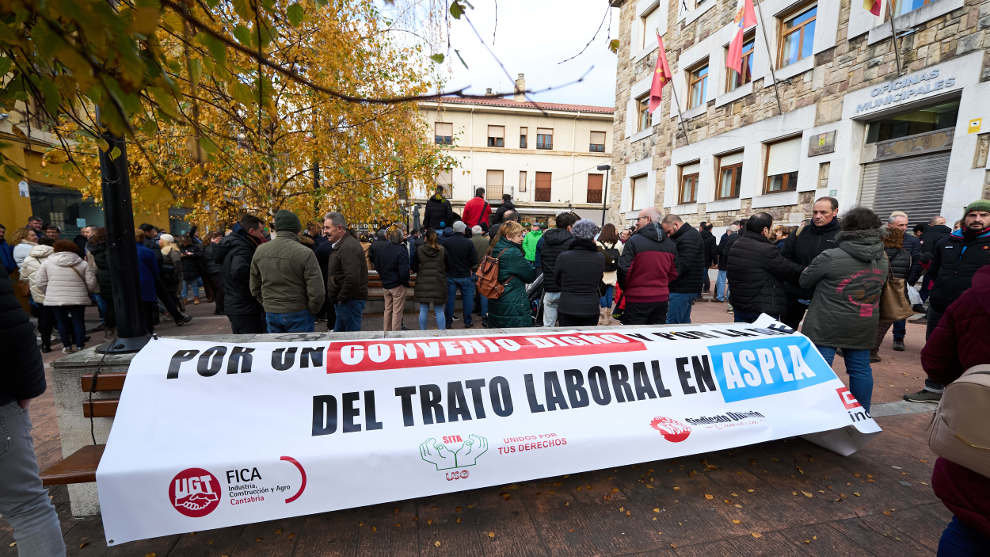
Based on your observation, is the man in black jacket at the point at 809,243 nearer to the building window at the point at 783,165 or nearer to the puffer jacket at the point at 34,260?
the building window at the point at 783,165

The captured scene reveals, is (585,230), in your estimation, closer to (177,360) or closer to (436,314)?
(436,314)

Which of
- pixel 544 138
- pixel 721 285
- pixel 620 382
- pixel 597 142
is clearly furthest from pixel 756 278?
pixel 597 142

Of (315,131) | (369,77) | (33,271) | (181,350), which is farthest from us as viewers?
(369,77)

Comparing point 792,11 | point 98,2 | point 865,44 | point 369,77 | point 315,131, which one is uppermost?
point 792,11

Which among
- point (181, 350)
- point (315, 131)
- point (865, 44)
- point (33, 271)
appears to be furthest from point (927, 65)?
point (33, 271)

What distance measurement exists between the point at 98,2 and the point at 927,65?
42.9 ft

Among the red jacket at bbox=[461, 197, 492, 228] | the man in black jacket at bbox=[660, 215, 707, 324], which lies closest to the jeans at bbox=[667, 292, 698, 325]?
the man in black jacket at bbox=[660, 215, 707, 324]

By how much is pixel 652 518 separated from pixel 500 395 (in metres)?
1.20

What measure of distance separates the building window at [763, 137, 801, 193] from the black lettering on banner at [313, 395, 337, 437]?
13.4 m

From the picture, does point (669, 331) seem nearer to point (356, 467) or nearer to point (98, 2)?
point (356, 467)

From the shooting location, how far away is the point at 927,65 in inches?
336

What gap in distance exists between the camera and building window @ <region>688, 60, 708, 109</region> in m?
14.8

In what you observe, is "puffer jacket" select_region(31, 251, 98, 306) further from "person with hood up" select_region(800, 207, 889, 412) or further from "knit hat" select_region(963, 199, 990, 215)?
"knit hat" select_region(963, 199, 990, 215)

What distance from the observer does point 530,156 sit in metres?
33.2
